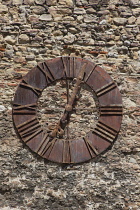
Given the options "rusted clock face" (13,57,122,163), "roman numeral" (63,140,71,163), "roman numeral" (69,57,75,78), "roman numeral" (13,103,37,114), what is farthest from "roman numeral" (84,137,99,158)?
"roman numeral" (69,57,75,78)

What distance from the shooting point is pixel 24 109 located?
453 centimetres

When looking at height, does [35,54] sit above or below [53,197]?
above

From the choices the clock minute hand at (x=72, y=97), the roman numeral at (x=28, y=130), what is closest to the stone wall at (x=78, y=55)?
the roman numeral at (x=28, y=130)

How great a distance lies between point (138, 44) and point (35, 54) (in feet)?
4.76

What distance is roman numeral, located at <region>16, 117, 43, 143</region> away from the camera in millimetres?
4488

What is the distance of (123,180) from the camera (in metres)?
4.53

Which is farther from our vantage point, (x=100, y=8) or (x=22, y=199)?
(x=100, y=8)

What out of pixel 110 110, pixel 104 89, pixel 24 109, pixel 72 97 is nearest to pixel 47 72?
pixel 72 97

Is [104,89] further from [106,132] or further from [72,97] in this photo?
[106,132]

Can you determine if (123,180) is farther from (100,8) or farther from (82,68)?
(100,8)

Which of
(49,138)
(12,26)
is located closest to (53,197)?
(49,138)

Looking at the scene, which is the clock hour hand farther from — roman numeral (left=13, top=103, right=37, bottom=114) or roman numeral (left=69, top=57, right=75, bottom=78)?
roman numeral (left=13, top=103, right=37, bottom=114)

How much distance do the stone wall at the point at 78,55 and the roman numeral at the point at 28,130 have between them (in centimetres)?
11

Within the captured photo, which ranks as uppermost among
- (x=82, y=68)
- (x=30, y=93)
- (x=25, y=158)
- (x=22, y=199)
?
(x=82, y=68)
